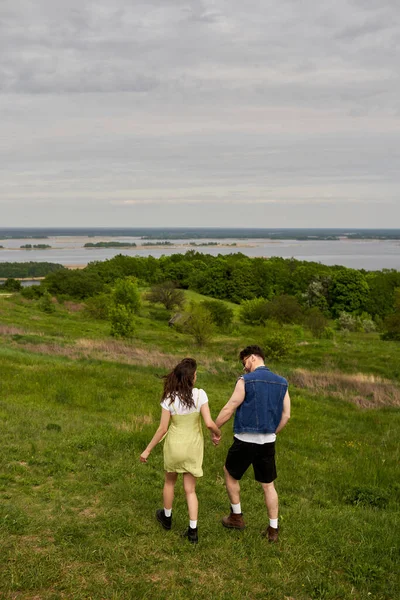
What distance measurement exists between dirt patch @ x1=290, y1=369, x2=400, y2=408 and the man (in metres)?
12.3

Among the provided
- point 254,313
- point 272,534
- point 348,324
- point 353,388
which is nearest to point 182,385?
point 272,534

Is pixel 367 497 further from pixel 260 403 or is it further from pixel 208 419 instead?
pixel 208 419

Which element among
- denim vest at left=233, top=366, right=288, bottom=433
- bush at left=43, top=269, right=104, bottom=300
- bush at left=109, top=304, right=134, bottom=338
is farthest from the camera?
bush at left=43, top=269, right=104, bottom=300

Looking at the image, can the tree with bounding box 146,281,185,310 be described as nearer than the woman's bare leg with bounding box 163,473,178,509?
No

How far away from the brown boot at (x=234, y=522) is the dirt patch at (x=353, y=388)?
1207 cm

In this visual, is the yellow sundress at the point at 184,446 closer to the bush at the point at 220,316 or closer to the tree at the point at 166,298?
the bush at the point at 220,316

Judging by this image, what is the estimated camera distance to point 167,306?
6688 centimetres

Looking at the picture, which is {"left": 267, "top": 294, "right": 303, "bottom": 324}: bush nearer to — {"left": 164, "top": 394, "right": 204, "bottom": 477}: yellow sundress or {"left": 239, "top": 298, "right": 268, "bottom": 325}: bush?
{"left": 239, "top": 298, "right": 268, "bottom": 325}: bush

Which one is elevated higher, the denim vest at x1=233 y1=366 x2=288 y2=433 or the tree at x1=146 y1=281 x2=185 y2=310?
the denim vest at x1=233 y1=366 x2=288 y2=433

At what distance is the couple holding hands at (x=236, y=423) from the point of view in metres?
5.91

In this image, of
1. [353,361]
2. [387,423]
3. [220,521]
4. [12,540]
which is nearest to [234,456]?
[220,521]

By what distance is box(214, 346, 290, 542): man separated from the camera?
6.00 metres

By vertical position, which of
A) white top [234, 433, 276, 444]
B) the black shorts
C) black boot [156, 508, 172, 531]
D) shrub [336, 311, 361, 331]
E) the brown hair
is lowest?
shrub [336, 311, 361, 331]

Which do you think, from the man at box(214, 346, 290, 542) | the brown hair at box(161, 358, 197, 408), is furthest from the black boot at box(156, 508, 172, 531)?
the brown hair at box(161, 358, 197, 408)
